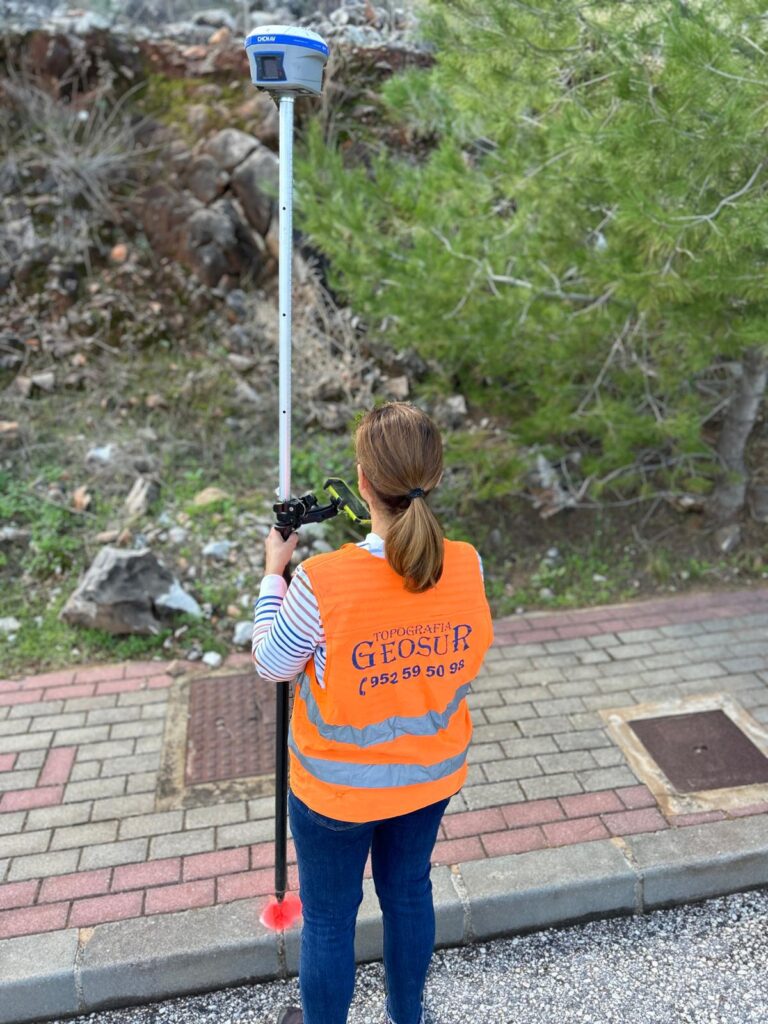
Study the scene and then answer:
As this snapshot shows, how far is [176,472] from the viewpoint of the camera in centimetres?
549

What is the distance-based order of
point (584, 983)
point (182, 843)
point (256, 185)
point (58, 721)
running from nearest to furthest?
point (584, 983) → point (182, 843) → point (58, 721) → point (256, 185)

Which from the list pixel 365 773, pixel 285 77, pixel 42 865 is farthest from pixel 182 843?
pixel 285 77

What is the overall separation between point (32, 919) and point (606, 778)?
2.17 m

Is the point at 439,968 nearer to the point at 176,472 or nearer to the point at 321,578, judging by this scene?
the point at 321,578

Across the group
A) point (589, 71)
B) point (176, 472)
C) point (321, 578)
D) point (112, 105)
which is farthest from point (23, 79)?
point (321, 578)

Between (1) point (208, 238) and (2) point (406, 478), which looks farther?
(1) point (208, 238)

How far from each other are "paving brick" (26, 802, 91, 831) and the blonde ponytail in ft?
6.76

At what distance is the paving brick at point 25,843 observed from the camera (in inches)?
121

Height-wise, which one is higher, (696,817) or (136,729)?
(696,817)

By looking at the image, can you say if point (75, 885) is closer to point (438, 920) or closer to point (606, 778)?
point (438, 920)

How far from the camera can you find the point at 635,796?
336 centimetres

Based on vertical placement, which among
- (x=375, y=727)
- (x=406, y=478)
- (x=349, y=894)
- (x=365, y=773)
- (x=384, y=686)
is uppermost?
(x=406, y=478)

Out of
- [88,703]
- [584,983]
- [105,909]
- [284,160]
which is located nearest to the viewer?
[284,160]

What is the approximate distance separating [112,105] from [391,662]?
6837 mm
